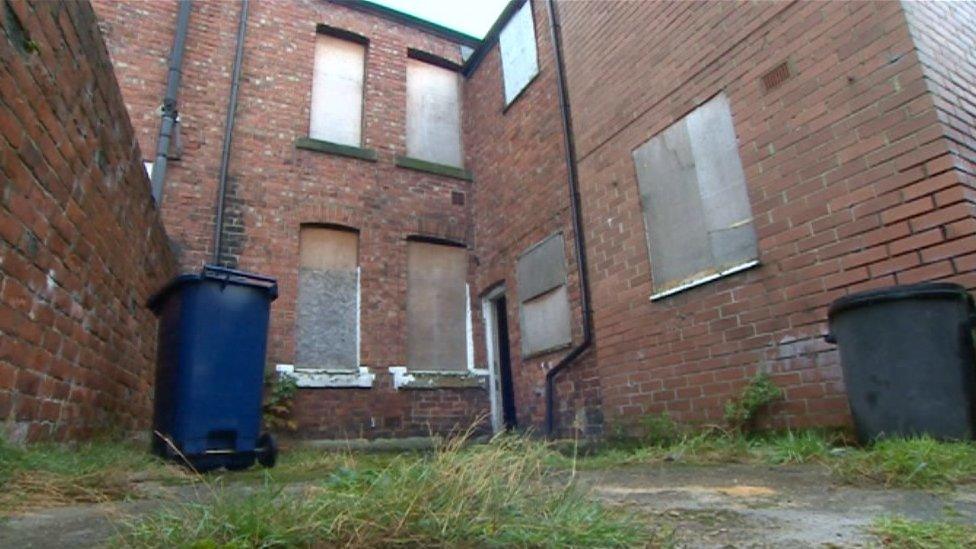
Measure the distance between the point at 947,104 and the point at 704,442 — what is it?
2770mm

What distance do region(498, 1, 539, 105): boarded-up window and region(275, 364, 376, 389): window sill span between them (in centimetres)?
475

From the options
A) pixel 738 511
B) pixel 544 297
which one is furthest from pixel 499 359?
pixel 738 511

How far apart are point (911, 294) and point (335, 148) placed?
796 centimetres

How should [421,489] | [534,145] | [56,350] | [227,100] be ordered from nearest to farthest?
[421,489]
[56,350]
[534,145]
[227,100]

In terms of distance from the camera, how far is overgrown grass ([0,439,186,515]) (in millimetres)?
2133

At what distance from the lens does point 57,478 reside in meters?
2.36

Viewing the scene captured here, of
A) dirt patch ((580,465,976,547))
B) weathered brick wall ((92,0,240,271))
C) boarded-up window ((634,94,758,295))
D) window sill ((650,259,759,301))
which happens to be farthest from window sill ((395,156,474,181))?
dirt patch ((580,465,976,547))

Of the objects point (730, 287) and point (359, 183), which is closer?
point (730, 287)

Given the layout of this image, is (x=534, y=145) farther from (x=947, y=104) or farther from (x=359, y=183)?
(x=947, y=104)

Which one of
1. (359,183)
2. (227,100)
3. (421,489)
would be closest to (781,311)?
(421,489)

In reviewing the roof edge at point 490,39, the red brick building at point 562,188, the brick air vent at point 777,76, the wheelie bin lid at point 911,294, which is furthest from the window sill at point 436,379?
the wheelie bin lid at point 911,294

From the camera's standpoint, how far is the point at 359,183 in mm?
9328

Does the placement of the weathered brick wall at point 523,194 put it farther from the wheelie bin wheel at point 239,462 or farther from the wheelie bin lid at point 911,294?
the wheelie bin wheel at point 239,462

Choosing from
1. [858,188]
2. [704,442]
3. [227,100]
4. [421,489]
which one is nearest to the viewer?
[421,489]
